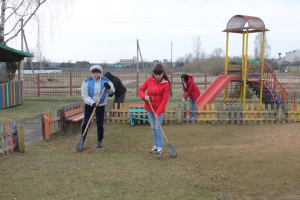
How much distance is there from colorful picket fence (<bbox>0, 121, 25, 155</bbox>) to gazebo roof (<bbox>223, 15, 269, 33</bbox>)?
8.62 m

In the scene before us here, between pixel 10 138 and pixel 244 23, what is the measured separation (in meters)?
9.22

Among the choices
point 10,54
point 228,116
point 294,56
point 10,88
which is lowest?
point 228,116

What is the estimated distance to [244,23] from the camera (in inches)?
467

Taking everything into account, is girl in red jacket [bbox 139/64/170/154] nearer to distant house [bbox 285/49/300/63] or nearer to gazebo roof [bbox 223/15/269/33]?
gazebo roof [bbox 223/15/269/33]

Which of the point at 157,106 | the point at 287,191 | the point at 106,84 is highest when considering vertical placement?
the point at 106,84

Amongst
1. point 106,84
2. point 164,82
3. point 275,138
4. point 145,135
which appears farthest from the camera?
point 145,135

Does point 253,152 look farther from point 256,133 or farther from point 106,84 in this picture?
point 106,84

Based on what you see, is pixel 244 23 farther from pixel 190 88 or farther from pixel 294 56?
pixel 294 56

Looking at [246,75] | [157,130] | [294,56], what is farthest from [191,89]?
[294,56]

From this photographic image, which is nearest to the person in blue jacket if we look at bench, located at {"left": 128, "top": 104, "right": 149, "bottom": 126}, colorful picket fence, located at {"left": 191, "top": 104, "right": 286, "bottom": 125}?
bench, located at {"left": 128, "top": 104, "right": 149, "bottom": 126}

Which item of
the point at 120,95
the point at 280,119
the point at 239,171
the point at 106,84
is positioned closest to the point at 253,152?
the point at 239,171

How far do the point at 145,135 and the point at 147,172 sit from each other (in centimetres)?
327

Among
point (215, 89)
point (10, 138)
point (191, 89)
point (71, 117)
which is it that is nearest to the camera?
point (10, 138)

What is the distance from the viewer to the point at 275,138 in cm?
762
